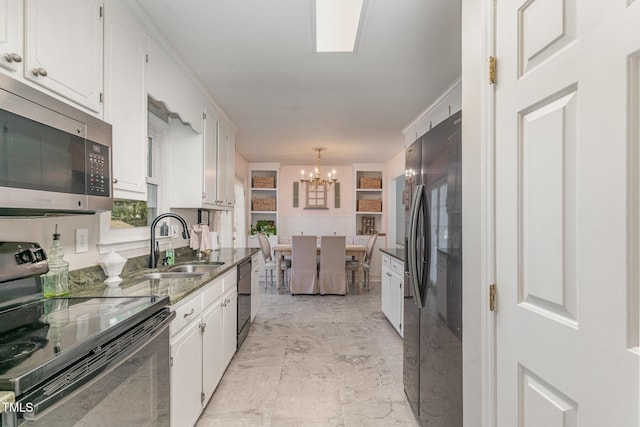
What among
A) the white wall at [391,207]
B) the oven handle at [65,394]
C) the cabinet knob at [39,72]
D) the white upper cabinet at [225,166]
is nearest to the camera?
the oven handle at [65,394]

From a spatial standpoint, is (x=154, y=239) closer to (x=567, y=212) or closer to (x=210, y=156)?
(x=210, y=156)

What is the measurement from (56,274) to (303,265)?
3987 mm

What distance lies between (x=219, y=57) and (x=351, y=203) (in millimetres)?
5008

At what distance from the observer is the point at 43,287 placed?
4.58ft

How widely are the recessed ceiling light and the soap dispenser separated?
1839 millimetres

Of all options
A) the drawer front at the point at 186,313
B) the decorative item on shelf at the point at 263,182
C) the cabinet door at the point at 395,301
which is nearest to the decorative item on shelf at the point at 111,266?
the drawer front at the point at 186,313

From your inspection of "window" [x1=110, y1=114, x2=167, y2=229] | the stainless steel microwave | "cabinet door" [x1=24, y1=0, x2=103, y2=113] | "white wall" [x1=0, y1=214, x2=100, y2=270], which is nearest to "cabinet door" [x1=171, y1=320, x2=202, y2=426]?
"white wall" [x1=0, y1=214, x2=100, y2=270]

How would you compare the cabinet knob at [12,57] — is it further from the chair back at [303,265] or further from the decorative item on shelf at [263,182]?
the decorative item on shelf at [263,182]

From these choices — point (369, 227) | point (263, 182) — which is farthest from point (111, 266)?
point (369, 227)

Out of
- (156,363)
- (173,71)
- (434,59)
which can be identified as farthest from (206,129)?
(156,363)

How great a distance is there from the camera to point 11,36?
104 cm

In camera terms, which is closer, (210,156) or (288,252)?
(210,156)

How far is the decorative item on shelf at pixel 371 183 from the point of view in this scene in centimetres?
686

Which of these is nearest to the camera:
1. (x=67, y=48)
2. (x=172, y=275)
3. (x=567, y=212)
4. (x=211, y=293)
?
(x=567, y=212)
